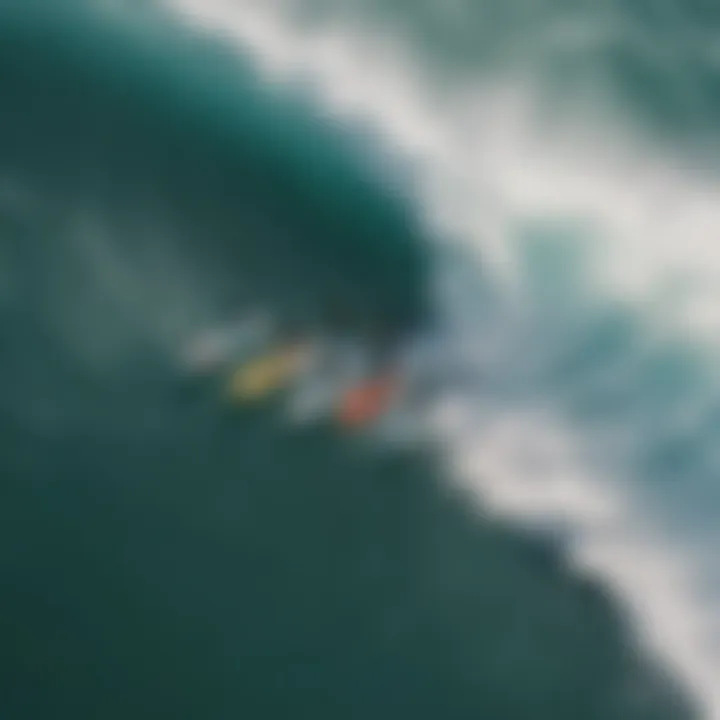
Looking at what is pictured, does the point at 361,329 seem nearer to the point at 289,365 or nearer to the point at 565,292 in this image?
the point at 289,365

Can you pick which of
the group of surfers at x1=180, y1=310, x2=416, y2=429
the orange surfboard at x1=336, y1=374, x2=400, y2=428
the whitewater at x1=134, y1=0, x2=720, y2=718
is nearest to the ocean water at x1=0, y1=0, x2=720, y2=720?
the whitewater at x1=134, y1=0, x2=720, y2=718

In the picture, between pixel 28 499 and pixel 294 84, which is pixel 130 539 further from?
pixel 294 84

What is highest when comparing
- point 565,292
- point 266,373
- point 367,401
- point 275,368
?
point 565,292

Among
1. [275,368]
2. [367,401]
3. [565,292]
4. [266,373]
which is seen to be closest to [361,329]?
[367,401]

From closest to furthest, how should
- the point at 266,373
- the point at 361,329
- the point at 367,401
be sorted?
the point at 367,401 < the point at 266,373 < the point at 361,329

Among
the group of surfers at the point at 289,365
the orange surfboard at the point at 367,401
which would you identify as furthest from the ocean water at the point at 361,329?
the orange surfboard at the point at 367,401

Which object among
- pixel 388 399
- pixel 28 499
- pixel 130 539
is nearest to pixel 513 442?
pixel 388 399
